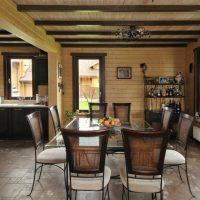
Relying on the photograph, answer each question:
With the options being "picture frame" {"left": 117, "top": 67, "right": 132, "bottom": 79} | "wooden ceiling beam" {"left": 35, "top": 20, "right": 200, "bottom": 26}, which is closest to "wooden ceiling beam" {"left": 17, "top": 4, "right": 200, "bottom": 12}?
"wooden ceiling beam" {"left": 35, "top": 20, "right": 200, "bottom": 26}

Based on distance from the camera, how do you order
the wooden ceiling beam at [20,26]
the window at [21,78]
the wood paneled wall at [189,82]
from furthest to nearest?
the window at [21,78], the wood paneled wall at [189,82], the wooden ceiling beam at [20,26]

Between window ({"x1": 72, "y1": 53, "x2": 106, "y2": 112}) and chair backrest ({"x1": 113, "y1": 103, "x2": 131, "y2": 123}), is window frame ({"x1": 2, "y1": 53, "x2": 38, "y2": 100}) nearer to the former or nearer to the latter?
window ({"x1": 72, "y1": 53, "x2": 106, "y2": 112})

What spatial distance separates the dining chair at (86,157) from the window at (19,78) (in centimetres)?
464

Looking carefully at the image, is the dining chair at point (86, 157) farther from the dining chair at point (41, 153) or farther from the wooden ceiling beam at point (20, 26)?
the wooden ceiling beam at point (20, 26)

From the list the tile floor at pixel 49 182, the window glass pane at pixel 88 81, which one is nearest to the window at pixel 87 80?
the window glass pane at pixel 88 81

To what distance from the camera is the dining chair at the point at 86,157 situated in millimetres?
2342

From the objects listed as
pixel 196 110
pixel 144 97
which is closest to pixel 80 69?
pixel 144 97

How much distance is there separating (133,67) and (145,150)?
4.60 metres

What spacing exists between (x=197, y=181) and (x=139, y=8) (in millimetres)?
2548

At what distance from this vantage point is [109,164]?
4285 millimetres

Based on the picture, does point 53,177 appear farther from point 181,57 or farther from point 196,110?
point 181,57

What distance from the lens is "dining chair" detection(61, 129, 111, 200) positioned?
2342 millimetres

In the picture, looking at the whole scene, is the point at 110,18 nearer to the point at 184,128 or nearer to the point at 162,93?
the point at 184,128

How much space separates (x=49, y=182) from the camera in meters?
3.53
